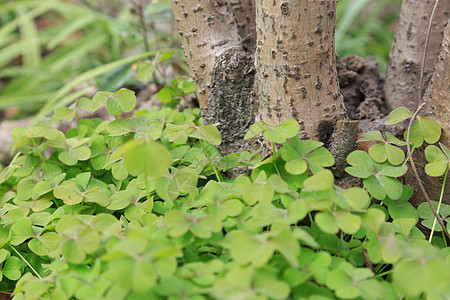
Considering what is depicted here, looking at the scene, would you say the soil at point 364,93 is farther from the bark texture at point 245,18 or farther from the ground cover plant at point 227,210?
the bark texture at point 245,18

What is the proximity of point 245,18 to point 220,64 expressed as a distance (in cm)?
42

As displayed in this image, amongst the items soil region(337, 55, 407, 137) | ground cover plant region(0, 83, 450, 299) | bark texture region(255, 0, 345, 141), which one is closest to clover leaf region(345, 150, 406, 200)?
ground cover plant region(0, 83, 450, 299)

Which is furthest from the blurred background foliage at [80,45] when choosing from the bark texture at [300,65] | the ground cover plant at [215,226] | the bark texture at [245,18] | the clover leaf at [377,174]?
the clover leaf at [377,174]

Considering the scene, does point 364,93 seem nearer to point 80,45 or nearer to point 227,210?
point 227,210

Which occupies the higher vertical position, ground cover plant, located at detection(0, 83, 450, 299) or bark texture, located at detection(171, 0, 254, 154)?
bark texture, located at detection(171, 0, 254, 154)

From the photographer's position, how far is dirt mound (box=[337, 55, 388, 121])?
1.51 meters

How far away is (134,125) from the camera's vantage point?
1.33 metres

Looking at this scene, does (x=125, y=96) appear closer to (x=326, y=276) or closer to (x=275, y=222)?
(x=275, y=222)

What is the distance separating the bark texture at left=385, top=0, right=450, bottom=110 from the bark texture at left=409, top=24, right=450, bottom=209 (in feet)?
1.07

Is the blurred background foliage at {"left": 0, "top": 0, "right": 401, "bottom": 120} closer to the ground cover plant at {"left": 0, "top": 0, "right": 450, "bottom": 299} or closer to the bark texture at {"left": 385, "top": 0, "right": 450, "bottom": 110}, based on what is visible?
the bark texture at {"left": 385, "top": 0, "right": 450, "bottom": 110}

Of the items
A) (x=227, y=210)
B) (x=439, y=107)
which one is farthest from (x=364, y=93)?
(x=227, y=210)

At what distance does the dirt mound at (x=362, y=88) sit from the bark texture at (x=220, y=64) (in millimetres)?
455

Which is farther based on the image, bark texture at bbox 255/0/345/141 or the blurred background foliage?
the blurred background foliage

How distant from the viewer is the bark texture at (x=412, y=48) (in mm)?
1536
